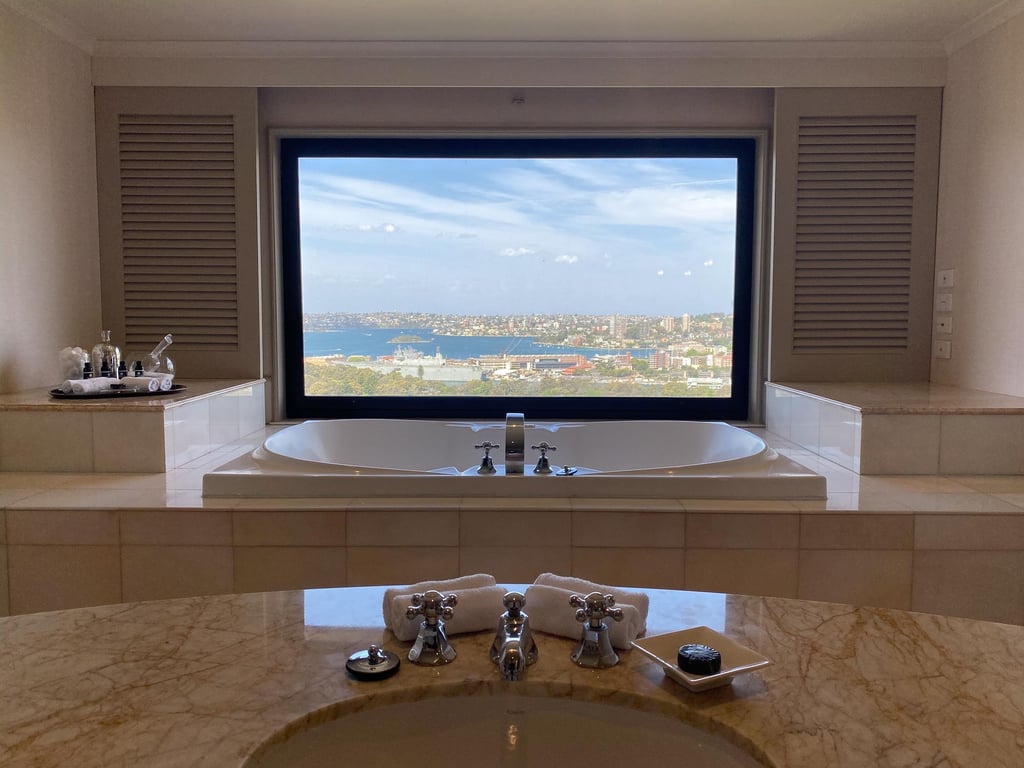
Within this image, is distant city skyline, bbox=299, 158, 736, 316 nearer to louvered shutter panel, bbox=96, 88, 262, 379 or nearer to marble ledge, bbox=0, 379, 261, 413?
louvered shutter panel, bbox=96, 88, 262, 379

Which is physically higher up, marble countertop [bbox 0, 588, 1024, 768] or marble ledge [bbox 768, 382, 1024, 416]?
marble ledge [bbox 768, 382, 1024, 416]

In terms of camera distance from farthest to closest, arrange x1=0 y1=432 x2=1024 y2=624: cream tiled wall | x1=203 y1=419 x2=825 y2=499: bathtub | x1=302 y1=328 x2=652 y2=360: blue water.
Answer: x1=302 y1=328 x2=652 y2=360: blue water → x1=203 y1=419 x2=825 y2=499: bathtub → x1=0 y1=432 x2=1024 y2=624: cream tiled wall

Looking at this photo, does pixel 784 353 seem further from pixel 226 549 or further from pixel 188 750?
pixel 188 750

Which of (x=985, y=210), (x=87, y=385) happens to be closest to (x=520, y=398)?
(x=87, y=385)

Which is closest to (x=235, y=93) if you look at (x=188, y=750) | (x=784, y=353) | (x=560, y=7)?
(x=560, y=7)

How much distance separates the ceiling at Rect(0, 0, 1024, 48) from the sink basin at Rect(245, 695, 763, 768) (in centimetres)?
250

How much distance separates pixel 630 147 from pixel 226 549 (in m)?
2.32

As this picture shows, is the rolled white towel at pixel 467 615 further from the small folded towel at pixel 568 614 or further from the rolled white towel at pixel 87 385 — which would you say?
the rolled white towel at pixel 87 385

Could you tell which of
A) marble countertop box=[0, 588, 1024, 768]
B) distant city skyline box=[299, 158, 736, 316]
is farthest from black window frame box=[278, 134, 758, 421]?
marble countertop box=[0, 588, 1024, 768]

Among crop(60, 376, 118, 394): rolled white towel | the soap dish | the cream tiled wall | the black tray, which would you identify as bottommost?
the cream tiled wall

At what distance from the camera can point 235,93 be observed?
126 inches

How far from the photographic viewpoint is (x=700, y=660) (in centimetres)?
79

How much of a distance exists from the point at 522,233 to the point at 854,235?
1.40 metres

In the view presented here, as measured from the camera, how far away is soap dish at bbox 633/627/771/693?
2.54 ft
